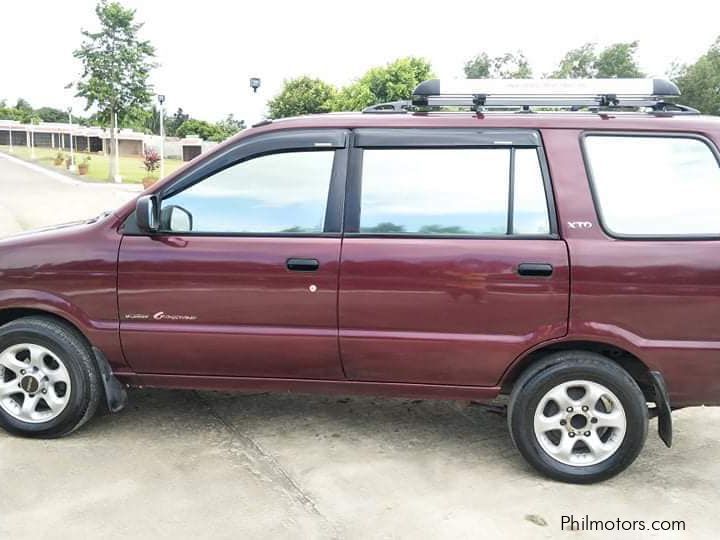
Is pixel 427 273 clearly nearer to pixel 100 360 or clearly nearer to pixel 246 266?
pixel 246 266

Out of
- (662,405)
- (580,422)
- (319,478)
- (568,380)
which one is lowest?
(319,478)

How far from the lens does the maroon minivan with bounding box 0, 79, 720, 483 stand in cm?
333

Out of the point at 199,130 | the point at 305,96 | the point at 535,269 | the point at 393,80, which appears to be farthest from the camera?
the point at 199,130

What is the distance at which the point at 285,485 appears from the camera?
3.40 meters

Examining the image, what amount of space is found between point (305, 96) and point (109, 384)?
1049 inches

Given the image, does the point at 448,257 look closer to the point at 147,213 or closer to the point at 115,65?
the point at 147,213

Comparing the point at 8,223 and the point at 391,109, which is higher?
the point at 391,109

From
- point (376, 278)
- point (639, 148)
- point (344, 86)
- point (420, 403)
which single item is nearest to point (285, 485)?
point (376, 278)

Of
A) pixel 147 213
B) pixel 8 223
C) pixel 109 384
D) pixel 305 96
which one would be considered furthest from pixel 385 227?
pixel 305 96

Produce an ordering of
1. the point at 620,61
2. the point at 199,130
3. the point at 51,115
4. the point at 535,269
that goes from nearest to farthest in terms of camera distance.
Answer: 1. the point at 535,269
2. the point at 620,61
3. the point at 199,130
4. the point at 51,115

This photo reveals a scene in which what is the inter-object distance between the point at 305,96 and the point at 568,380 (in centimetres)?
2716

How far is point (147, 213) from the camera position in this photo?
3537 mm

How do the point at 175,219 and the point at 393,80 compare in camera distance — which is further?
the point at 393,80

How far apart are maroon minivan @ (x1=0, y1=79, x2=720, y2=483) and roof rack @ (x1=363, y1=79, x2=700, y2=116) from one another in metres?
0.01
